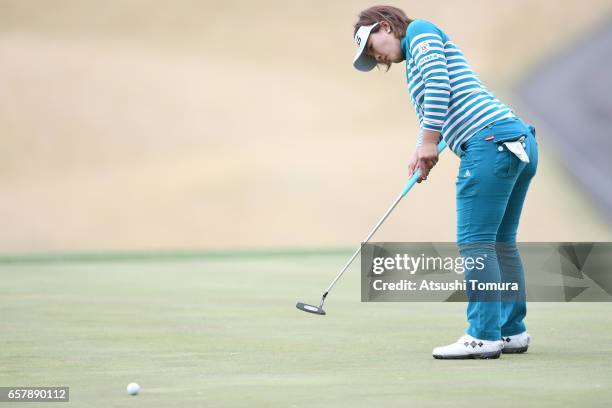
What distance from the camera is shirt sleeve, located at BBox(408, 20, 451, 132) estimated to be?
12.9 ft

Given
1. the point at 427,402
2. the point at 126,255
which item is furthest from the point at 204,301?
the point at 126,255

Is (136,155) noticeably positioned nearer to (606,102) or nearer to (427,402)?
(606,102)

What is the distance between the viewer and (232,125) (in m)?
11.4

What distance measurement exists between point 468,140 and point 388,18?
474mm

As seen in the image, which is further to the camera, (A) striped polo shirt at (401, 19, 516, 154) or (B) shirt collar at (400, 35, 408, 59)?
(B) shirt collar at (400, 35, 408, 59)

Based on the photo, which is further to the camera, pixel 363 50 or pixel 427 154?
pixel 363 50

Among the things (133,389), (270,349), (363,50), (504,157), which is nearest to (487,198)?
(504,157)

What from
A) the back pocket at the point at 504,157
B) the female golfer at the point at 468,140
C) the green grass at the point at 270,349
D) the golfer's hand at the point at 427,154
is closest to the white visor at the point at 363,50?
the female golfer at the point at 468,140

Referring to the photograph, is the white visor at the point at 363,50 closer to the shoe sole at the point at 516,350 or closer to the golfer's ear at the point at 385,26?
the golfer's ear at the point at 385,26

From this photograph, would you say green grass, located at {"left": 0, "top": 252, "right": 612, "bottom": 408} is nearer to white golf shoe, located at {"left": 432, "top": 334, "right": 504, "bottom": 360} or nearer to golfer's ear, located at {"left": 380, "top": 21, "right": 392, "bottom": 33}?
white golf shoe, located at {"left": 432, "top": 334, "right": 504, "bottom": 360}

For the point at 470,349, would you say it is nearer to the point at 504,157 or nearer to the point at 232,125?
the point at 504,157

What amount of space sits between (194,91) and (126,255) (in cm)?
198

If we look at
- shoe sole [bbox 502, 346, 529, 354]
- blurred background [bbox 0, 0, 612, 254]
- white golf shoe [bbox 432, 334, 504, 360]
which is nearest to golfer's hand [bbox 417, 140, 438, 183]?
white golf shoe [bbox 432, 334, 504, 360]

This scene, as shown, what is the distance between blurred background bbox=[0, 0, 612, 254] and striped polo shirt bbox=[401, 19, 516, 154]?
6807mm
